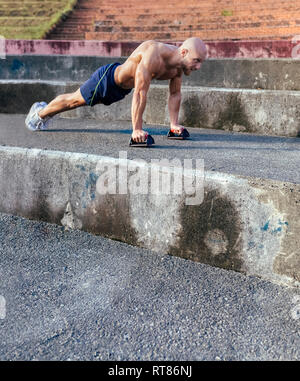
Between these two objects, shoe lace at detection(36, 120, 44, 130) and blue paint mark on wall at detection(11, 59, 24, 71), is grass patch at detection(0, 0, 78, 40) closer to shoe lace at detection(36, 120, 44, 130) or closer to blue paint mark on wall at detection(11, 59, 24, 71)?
blue paint mark on wall at detection(11, 59, 24, 71)

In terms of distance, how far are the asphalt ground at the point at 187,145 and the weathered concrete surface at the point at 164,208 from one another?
0.16m

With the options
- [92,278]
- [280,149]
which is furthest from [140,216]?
[280,149]

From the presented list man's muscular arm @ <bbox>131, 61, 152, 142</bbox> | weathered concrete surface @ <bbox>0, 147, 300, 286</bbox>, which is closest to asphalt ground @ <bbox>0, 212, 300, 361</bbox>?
weathered concrete surface @ <bbox>0, 147, 300, 286</bbox>

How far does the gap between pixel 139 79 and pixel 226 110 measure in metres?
1.07

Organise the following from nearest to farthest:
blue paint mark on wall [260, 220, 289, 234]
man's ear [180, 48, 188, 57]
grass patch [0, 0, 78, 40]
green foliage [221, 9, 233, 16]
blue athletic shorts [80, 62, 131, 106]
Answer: blue paint mark on wall [260, 220, 289, 234] → man's ear [180, 48, 188, 57] → blue athletic shorts [80, 62, 131, 106] → green foliage [221, 9, 233, 16] → grass patch [0, 0, 78, 40]

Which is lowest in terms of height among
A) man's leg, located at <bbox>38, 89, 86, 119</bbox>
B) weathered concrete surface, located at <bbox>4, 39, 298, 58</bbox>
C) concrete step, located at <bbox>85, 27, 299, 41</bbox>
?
man's leg, located at <bbox>38, 89, 86, 119</bbox>

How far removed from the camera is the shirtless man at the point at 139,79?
8.36ft

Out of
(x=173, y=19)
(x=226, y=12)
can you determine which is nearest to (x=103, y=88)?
(x=226, y=12)

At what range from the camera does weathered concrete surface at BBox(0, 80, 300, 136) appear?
123 inches

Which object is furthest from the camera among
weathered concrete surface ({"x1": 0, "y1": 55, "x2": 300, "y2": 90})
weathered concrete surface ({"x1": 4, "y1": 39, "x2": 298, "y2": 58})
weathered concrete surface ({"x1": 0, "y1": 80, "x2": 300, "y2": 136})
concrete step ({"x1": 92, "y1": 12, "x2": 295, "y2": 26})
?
concrete step ({"x1": 92, "y1": 12, "x2": 295, "y2": 26})

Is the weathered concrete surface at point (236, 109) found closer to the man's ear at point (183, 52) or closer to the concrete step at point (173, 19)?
the man's ear at point (183, 52)

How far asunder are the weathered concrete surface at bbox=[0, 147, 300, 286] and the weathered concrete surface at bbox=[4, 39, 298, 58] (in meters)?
4.69

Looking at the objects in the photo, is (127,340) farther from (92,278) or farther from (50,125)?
(50,125)
